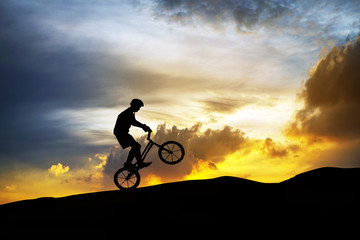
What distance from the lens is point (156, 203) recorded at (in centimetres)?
991

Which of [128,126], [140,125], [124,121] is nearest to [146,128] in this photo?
[140,125]

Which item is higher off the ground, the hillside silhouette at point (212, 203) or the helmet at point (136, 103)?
the helmet at point (136, 103)

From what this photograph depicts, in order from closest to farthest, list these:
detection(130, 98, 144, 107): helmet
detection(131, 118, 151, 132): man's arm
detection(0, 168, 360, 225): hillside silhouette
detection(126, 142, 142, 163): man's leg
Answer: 1. detection(0, 168, 360, 225): hillside silhouette
2. detection(130, 98, 144, 107): helmet
3. detection(131, 118, 151, 132): man's arm
4. detection(126, 142, 142, 163): man's leg

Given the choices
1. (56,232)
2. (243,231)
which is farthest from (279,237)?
(56,232)

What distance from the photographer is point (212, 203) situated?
9.55m

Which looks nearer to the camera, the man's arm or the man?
the man

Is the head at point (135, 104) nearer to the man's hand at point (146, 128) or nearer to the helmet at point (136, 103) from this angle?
the helmet at point (136, 103)

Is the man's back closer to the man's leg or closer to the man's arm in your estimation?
the man's arm

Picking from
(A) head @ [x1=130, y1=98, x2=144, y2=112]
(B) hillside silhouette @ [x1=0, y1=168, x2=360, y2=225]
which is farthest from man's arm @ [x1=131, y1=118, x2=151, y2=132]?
(B) hillside silhouette @ [x1=0, y1=168, x2=360, y2=225]

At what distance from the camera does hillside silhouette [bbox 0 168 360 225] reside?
895 centimetres

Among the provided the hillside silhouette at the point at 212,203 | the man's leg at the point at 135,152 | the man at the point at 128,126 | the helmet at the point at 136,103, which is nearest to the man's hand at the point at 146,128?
the man at the point at 128,126

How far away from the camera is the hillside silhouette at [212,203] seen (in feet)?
29.4

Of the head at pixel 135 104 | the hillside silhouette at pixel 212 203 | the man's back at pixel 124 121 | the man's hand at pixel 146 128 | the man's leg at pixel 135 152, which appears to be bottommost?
the hillside silhouette at pixel 212 203

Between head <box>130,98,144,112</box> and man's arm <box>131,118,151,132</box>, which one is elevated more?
head <box>130,98,144,112</box>
